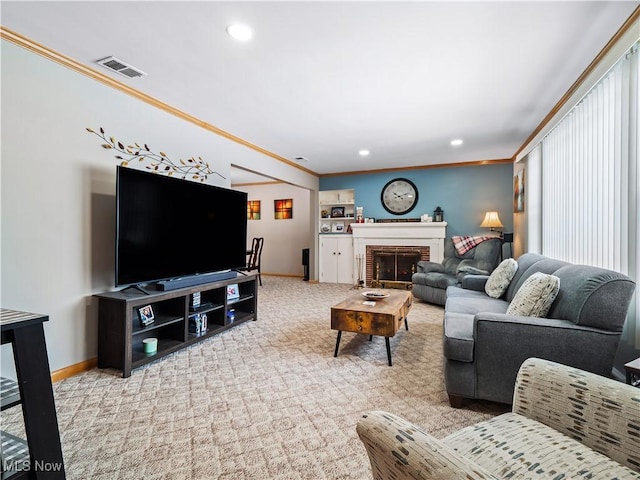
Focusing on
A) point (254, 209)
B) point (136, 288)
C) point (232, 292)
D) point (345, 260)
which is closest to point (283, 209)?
point (254, 209)

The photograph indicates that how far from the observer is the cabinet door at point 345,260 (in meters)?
6.81

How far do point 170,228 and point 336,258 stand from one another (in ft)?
14.5

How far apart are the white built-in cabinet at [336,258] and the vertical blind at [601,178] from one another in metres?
3.79

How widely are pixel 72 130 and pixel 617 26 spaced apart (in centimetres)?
387

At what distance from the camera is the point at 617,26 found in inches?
79.7

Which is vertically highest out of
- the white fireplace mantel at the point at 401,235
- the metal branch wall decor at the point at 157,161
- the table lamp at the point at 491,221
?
the metal branch wall decor at the point at 157,161

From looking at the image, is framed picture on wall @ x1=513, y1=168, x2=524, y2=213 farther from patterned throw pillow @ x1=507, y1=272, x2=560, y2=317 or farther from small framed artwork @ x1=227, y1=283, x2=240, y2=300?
small framed artwork @ x1=227, y1=283, x2=240, y2=300

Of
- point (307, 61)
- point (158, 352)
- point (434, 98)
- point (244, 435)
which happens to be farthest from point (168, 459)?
point (434, 98)

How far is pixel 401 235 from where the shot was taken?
625 cm

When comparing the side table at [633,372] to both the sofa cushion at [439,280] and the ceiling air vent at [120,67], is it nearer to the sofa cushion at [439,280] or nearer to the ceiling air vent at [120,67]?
the sofa cushion at [439,280]

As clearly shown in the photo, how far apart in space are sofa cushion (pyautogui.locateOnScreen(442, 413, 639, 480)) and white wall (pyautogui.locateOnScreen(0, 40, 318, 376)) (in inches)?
107

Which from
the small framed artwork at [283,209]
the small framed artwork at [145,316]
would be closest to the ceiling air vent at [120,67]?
the small framed artwork at [145,316]

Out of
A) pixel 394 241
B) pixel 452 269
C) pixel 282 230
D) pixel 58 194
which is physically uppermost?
pixel 58 194

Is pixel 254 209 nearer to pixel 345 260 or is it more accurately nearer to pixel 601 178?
pixel 345 260
